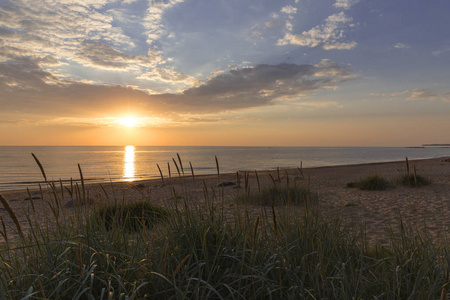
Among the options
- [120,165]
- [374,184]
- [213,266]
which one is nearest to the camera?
[213,266]

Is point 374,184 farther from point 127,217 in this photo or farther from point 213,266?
point 213,266

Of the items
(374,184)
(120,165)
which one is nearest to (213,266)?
(374,184)

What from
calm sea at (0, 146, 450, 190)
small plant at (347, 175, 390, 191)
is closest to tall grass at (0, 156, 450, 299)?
calm sea at (0, 146, 450, 190)

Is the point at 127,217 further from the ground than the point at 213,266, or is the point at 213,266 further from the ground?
the point at 127,217

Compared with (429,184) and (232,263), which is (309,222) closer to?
(232,263)

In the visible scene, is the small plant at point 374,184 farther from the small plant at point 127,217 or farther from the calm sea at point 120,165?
the calm sea at point 120,165

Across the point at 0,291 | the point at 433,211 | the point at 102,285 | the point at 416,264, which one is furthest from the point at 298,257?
the point at 433,211

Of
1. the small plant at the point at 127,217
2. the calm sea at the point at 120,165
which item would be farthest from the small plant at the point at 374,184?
the calm sea at the point at 120,165

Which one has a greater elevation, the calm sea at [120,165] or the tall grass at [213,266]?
the tall grass at [213,266]

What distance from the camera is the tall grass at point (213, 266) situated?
2.76m

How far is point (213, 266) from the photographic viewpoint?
3.19 m

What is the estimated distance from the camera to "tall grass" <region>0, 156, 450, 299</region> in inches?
109

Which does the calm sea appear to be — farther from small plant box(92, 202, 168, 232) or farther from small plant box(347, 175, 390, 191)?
small plant box(347, 175, 390, 191)

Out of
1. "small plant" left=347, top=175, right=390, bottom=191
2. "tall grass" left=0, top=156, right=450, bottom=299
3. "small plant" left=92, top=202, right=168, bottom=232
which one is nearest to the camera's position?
A: "tall grass" left=0, top=156, right=450, bottom=299
